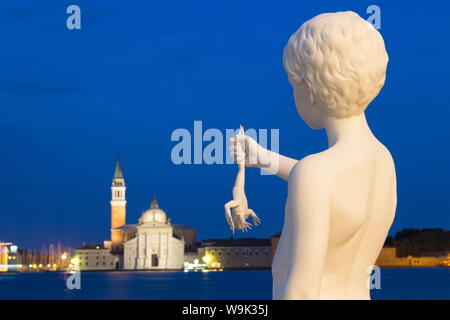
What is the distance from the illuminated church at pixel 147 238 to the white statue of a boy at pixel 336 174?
120m

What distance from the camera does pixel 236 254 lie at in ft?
428

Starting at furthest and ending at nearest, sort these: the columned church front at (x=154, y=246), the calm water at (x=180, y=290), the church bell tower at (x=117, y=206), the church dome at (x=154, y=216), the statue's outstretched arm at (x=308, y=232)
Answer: the church bell tower at (x=117, y=206) < the church dome at (x=154, y=216) < the columned church front at (x=154, y=246) < the calm water at (x=180, y=290) < the statue's outstretched arm at (x=308, y=232)

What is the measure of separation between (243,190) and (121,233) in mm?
130012

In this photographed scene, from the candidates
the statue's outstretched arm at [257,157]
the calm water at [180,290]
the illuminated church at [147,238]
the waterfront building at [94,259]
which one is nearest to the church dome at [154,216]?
the illuminated church at [147,238]

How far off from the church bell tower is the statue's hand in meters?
131

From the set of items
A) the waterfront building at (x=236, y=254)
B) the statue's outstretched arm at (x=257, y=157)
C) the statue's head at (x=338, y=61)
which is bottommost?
the statue's outstretched arm at (x=257, y=157)

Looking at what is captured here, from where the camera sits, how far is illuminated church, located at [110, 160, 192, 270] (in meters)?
123

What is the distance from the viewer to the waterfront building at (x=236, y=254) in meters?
129

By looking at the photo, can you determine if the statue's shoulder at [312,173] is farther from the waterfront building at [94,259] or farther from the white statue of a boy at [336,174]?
the waterfront building at [94,259]

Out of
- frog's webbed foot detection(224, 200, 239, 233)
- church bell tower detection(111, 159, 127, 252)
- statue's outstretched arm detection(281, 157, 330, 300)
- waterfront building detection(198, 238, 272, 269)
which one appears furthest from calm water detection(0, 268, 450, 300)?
statue's outstretched arm detection(281, 157, 330, 300)

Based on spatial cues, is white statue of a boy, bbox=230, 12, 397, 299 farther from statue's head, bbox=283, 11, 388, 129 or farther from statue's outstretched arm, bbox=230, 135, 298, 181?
statue's outstretched arm, bbox=230, 135, 298, 181
